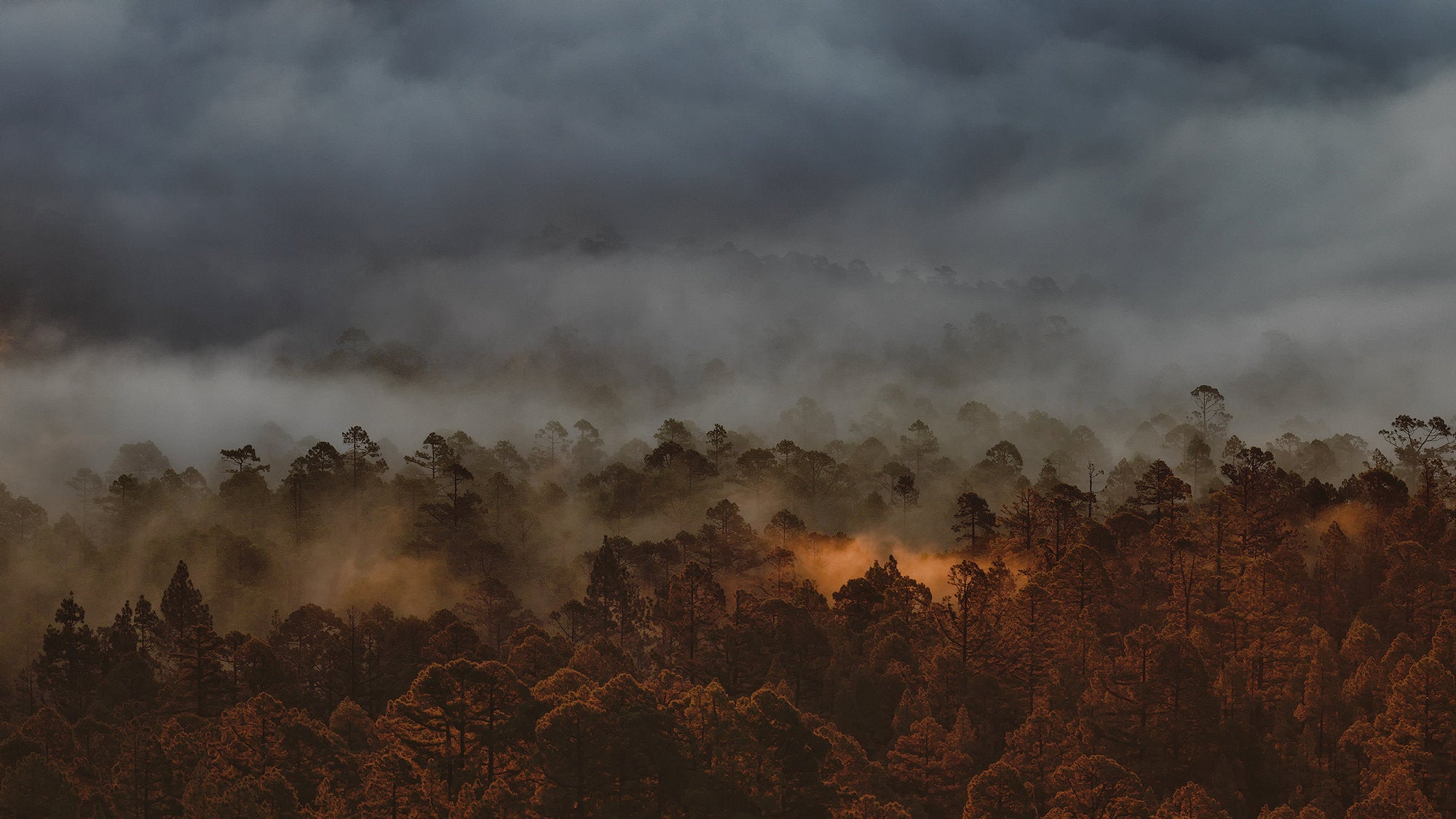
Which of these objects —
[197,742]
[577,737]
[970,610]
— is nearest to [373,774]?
[577,737]

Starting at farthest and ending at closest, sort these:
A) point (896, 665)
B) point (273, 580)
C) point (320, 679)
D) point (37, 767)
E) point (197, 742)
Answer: point (273, 580) < point (320, 679) < point (896, 665) < point (197, 742) < point (37, 767)

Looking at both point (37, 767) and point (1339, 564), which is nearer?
point (37, 767)

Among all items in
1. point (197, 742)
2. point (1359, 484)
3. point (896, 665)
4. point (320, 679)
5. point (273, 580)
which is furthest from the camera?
point (273, 580)

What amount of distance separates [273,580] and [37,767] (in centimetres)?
10068

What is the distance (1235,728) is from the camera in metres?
85.5

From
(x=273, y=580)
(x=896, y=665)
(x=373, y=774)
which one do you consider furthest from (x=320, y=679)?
(x=273, y=580)

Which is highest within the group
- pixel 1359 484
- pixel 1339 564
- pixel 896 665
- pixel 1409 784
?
pixel 1359 484

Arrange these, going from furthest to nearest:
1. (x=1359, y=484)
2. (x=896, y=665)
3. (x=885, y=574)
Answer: (x=1359, y=484) < (x=885, y=574) < (x=896, y=665)

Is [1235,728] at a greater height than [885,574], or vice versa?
[885,574]

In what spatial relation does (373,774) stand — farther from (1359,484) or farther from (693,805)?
(1359,484)

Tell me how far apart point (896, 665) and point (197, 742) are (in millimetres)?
54520

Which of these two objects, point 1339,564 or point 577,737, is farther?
point 1339,564

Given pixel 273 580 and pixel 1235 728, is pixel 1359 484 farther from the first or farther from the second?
pixel 273 580

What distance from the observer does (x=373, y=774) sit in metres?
72.0
